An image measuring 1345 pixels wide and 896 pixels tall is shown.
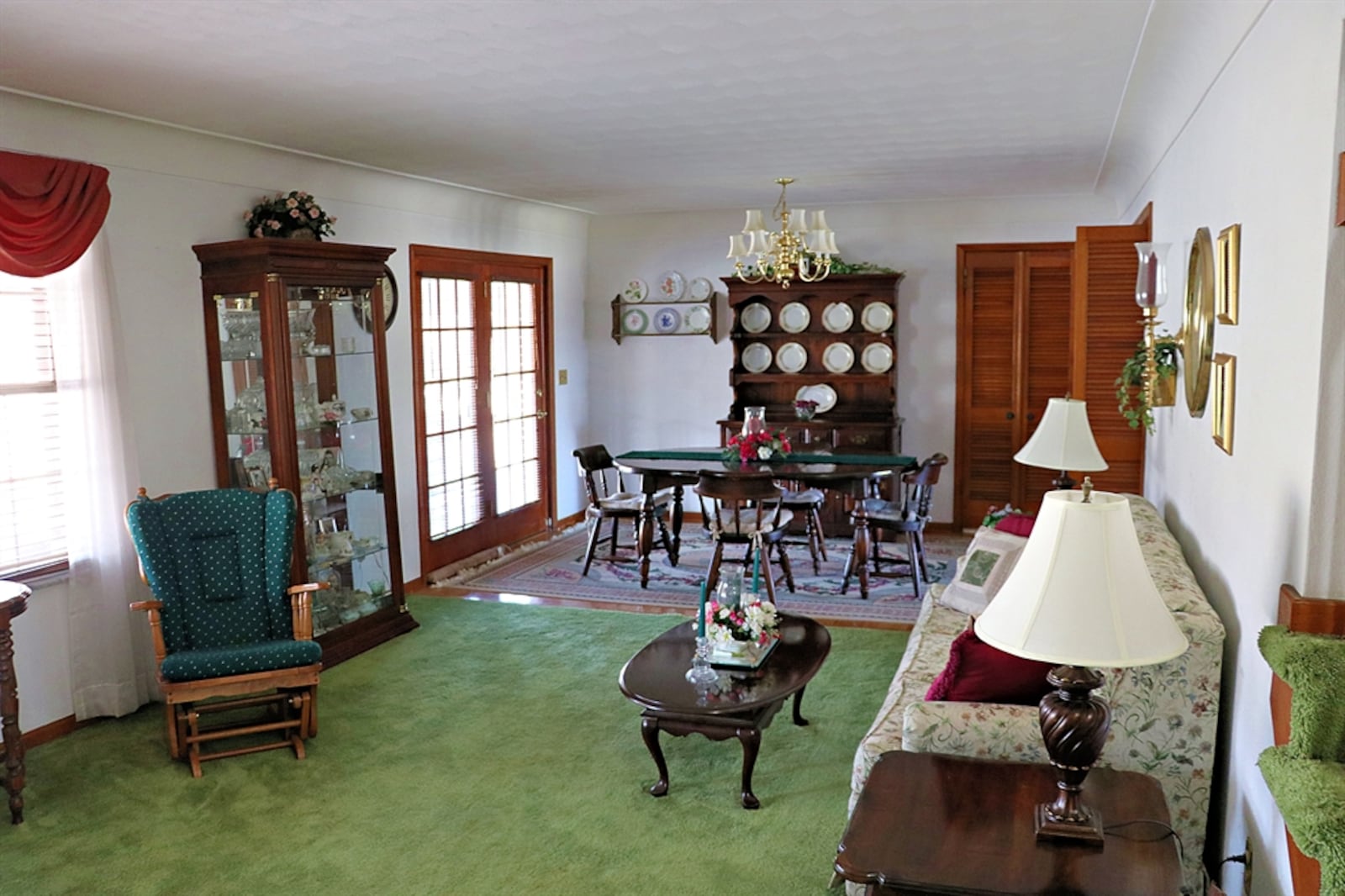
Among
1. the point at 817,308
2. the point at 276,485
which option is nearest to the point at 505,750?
the point at 276,485

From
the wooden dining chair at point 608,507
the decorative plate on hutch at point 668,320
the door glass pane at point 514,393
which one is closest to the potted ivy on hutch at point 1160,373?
the wooden dining chair at point 608,507

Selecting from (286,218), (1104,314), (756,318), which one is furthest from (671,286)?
(1104,314)

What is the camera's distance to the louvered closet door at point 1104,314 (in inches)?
194

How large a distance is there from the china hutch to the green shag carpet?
319 cm

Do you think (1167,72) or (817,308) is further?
(817,308)

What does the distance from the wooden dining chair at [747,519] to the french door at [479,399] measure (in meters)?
1.90

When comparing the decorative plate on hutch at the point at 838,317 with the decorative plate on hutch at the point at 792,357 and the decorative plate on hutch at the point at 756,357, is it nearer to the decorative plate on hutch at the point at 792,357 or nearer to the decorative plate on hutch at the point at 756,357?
the decorative plate on hutch at the point at 792,357

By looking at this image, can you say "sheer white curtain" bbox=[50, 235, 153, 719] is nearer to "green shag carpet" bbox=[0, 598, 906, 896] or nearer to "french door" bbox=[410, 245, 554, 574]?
"green shag carpet" bbox=[0, 598, 906, 896]

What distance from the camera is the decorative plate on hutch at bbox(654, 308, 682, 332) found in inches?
339

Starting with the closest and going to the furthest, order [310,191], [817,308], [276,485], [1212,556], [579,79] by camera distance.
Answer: [1212,556] < [579,79] < [276,485] < [310,191] < [817,308]

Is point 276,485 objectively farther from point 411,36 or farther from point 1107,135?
point 1107,135

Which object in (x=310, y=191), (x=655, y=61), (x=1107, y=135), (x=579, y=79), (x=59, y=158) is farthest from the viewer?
(x=310, y=191)

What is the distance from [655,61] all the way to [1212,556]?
2.44 m

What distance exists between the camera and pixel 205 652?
13.1 ft
